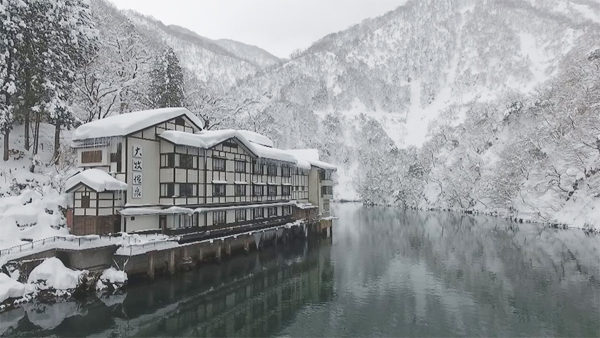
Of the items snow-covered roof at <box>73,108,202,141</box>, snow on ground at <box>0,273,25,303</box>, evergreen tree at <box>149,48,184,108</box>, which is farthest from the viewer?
evergreen tree at <box>149,48,184,108</box>

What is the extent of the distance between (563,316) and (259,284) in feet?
69.6

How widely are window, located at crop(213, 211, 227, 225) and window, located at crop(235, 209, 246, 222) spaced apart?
Result: 7.07 feet

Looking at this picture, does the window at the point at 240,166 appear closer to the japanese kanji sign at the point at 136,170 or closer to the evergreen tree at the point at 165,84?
the japanese kanji sign at the point at 136,170

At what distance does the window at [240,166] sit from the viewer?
45.2 meters

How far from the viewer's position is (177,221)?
37.4m

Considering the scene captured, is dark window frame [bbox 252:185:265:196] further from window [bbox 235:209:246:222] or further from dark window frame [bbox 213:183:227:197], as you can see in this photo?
dark window frame [bbox 213:183:227:197]

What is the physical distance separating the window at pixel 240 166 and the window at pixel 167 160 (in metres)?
9.59

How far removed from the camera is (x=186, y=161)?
124ft

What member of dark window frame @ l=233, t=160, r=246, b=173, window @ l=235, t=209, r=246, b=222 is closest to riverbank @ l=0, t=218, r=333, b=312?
window @ l=235, t=209, r=246, b=222

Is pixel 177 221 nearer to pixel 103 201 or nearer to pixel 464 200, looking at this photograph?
pixel 103 201

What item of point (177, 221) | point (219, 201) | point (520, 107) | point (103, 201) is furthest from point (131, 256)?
point (520, 107)

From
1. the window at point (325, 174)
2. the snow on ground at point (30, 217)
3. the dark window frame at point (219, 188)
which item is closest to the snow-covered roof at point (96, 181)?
the snow on ground at point (30, 217)

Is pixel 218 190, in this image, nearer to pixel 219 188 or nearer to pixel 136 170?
pixel 219 188

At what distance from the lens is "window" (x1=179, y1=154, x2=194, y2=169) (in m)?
37.4
